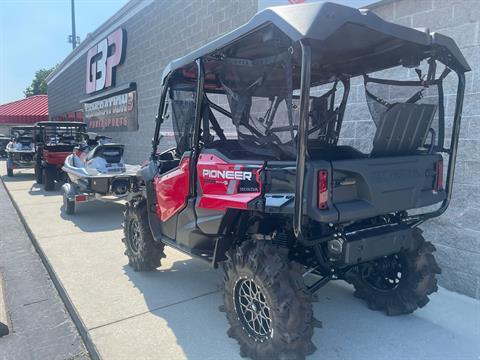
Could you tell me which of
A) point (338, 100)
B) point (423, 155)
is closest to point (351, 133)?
point (338, 100)

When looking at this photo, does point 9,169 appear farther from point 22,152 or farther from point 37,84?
point 37,84

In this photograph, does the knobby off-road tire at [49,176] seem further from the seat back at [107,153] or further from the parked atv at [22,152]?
the seat back at [107,153]

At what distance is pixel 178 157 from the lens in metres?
3.98

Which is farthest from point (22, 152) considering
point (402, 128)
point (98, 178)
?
point (402, 128)

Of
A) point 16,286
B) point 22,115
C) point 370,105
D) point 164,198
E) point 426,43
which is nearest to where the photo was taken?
point 426,43

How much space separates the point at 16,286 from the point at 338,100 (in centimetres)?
428

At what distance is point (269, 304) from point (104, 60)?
47.6ft

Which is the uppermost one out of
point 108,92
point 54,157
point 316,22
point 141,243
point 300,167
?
point 108,92

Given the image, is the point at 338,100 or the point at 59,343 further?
the point at 338,100

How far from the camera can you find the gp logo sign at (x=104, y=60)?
43.3 feet

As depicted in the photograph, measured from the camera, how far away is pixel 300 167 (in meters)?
2.22

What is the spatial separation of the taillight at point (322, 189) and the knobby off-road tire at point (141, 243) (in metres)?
2.59

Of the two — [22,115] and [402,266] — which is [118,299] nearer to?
[402,266]

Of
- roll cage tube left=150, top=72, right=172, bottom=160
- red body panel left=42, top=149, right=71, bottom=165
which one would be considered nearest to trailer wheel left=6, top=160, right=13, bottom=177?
red body panel left=42, top=149, right=71, bottom=165
